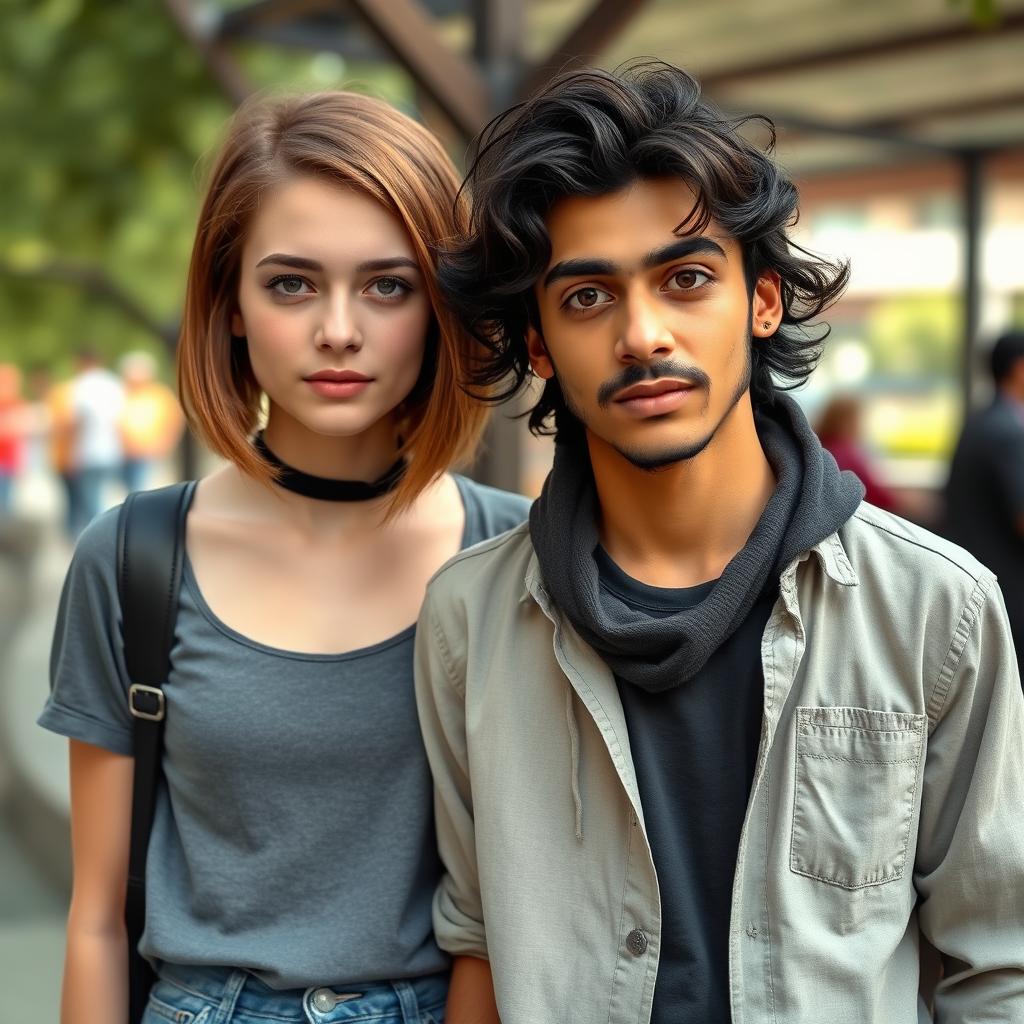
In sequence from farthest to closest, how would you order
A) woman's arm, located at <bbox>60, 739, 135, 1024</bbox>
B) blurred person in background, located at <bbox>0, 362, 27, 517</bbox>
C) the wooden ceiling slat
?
blurred person in background, located at <bbox>0, 362, 27, 517</bbox>
the wooden ceiling slat
woman's arm, located at <bbox>60, 739, 135, 1024</bbox>

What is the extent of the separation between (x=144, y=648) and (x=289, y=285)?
53 cm

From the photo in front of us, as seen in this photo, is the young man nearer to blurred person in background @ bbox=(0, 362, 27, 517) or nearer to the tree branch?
the tree branch

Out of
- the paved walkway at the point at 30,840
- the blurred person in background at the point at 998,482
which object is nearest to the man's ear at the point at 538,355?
the paved walkway at the point at 30,840

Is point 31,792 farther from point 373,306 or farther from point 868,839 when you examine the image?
point 868,839

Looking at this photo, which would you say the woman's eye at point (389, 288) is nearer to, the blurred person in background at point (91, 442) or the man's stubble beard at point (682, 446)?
the man's stubble beard at point (682, 446)

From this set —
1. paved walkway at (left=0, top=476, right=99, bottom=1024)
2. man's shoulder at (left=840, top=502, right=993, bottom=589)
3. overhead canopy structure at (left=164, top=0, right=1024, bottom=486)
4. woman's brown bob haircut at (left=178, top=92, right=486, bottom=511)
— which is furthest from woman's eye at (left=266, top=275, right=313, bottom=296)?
paved walkway at (left=0, top=476, right=99, bottom=1024)

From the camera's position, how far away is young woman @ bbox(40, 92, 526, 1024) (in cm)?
182

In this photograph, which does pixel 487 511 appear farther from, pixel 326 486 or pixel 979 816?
pixel 979 816

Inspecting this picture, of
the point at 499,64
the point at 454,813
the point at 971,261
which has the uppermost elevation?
the point at 971,261

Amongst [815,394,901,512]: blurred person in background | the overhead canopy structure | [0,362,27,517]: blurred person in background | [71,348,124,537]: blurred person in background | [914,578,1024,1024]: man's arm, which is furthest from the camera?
[0,362,27,517]: blurred person in background

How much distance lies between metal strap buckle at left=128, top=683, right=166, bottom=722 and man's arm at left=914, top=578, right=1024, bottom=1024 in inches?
39.1

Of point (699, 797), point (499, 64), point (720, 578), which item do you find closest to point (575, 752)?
point (699, 797)

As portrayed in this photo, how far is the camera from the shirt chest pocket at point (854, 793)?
156cm

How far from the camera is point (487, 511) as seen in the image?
2.13 m
